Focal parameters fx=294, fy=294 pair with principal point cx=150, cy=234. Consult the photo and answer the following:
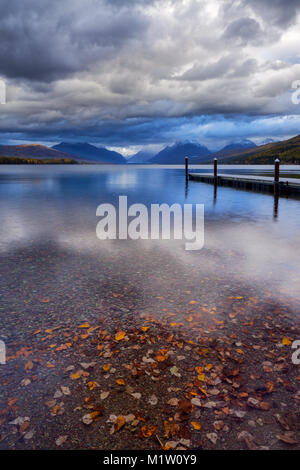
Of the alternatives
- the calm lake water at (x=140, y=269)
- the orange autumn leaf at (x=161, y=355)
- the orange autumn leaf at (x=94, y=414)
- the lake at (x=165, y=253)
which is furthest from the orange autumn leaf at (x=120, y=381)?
the lake at (x=165, y=253)

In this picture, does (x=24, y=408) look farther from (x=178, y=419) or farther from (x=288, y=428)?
(x=288, y=428)

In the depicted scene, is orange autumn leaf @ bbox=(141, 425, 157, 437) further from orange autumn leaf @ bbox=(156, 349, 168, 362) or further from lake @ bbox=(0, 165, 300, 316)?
lake @ bbox=(0, 165, 300, 316)

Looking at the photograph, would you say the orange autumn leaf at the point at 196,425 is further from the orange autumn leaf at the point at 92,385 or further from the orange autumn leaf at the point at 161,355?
the orange autumn leaf at the point at 92,385

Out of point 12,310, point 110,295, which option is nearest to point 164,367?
point 110,295

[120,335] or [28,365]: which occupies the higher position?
[120,335]

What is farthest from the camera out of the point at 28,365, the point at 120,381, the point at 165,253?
the point at 165,253

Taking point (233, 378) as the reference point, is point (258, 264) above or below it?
above

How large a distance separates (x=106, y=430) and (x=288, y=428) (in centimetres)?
238

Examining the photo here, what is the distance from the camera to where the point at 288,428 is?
3.84 meters

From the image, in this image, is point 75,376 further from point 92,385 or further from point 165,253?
point 165,253

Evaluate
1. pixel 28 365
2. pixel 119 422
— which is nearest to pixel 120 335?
pixel 28 365

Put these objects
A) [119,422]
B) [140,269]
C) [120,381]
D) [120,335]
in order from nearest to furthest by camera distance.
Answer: [119,422] → [120,381] → [120,335] → [140,269]

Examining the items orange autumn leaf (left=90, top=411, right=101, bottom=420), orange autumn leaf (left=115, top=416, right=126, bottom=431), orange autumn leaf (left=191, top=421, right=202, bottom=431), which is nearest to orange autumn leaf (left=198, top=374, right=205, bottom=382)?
orange autumn leaf (left=191, top=421, right=202, bottom=431)

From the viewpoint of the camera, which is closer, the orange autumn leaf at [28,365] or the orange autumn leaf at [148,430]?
the orange autumn leaf at [148,430]
